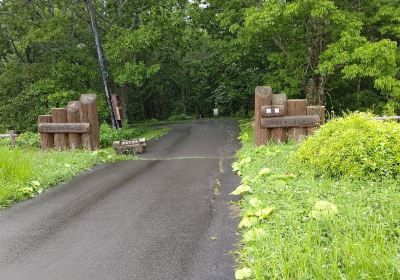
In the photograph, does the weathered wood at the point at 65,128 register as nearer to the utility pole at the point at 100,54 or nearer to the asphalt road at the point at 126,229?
the asphalt road at the point at 126,229

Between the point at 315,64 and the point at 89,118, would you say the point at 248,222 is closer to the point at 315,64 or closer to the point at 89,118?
the point at 89,118

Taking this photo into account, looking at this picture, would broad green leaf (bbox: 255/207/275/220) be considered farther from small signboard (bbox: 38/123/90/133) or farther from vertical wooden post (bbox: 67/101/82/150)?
vertical wooden post (bbox: 67/101/82/150)

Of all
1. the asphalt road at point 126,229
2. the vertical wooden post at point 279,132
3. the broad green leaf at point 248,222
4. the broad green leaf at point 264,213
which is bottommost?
the asphalt road at point 126,229

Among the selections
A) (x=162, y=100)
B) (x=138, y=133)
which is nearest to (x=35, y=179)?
(x=138, y=133)

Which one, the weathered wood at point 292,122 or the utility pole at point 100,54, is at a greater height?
the utility pole at point 100,54

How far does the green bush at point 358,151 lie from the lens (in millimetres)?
5301

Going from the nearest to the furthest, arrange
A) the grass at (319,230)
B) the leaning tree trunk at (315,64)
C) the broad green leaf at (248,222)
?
the grass at (319,230), the broad green leaf at (248,222), the leaning tree trunk at (315,64)

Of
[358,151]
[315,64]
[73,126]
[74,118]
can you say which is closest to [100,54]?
[74,118]

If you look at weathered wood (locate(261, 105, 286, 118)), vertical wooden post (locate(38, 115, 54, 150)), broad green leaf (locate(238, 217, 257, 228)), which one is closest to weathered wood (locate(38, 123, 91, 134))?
vertical wooden post (locate(38, 115, 54, 150))

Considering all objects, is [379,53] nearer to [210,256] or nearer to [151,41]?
[151,41]

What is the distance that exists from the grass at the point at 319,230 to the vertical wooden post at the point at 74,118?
23.5 ft

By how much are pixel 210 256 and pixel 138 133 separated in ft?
42.9

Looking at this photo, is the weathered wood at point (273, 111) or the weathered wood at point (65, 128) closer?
the weathered wood at point (273, 111)

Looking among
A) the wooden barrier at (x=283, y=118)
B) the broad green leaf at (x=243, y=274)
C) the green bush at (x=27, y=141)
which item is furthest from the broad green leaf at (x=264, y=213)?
the green bush at (x=27, y=141)
